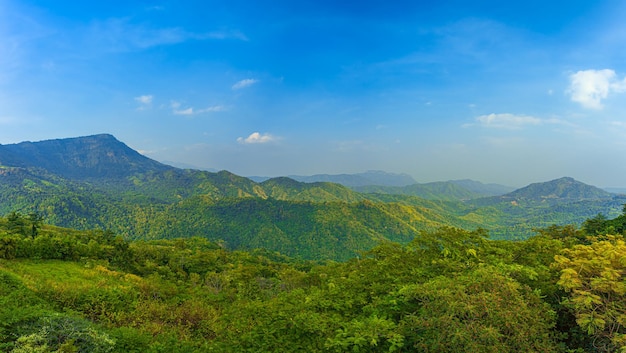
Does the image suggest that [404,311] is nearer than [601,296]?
No

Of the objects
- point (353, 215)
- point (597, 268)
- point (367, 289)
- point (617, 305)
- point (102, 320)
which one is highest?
point (597, 268)

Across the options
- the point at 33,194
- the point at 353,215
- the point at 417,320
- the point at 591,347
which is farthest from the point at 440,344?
the point at 33,194

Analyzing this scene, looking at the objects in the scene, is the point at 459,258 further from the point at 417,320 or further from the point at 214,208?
the point at 214,208

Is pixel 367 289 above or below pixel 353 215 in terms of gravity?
above

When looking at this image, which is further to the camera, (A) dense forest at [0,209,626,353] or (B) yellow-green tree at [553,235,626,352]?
(A) dense forest at [0,209,626,353]

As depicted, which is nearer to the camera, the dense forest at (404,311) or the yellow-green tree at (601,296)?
the yellow-green tree at (601,296)

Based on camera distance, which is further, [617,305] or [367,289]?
[367,289]

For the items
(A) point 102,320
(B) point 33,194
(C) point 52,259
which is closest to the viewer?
(A) point 102,320

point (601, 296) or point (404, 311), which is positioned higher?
point (601, 296)
